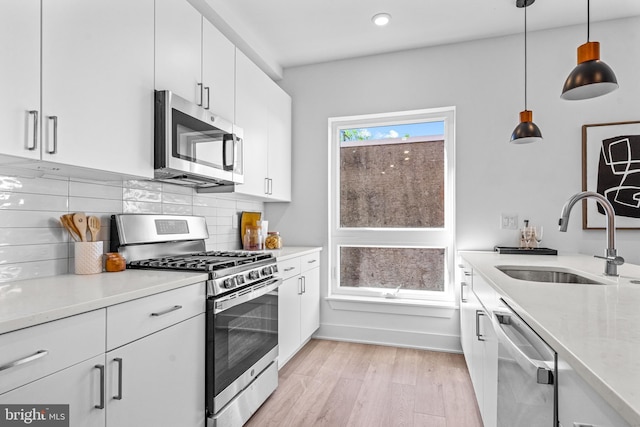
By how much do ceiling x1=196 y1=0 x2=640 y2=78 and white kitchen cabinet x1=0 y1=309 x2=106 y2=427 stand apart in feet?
6.99

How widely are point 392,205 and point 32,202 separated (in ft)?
8.66

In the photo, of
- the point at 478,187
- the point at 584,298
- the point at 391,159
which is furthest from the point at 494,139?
the point at 584,298

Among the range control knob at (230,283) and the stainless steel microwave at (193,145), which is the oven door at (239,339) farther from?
the stainless steel microwave at (193,145)

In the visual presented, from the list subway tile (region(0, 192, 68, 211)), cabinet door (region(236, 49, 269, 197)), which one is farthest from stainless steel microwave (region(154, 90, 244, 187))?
subway tile (region(0, 192, 68, 211))

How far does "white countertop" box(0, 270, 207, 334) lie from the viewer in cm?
94

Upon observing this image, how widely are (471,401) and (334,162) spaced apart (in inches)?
89.3

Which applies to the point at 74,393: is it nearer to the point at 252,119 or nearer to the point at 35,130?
the point at 35,130

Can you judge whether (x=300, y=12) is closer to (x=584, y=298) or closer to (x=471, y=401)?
(x=584, y=298)

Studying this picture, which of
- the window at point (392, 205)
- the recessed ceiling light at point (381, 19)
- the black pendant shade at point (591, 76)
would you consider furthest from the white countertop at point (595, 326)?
the recessed ceiling light at point (381, 19)

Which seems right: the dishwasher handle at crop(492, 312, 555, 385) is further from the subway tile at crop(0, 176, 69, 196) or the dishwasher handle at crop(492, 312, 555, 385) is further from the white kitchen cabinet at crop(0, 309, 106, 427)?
the subway tile at crop(0, 176, 69, 196)

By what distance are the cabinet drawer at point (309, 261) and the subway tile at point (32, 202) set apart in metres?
1.70

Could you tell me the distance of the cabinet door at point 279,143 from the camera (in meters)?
3.05

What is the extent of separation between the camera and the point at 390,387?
2363 mm

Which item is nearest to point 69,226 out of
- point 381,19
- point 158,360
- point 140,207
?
point 140,207
